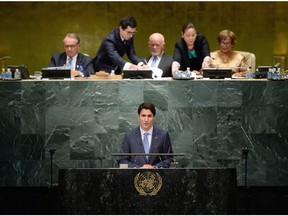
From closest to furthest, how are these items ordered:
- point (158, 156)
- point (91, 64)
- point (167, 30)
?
point (158, 156) < point (91, 64) < point (167, 30)

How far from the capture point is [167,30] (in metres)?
12.0

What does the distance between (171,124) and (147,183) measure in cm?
154

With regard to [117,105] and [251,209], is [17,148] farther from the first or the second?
[251,209]

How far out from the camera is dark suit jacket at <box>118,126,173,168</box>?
7.42m

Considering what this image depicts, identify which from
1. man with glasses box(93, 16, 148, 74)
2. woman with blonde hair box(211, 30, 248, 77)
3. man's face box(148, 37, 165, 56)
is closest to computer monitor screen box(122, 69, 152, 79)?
man with glasses box(93, 16, 148, 74)

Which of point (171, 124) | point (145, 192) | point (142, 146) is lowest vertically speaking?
point (145, 192)

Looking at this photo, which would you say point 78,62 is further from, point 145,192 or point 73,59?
point 145,192

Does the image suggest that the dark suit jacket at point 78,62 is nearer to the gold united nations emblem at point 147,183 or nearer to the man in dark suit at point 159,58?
the man in dark suit at point 159,58

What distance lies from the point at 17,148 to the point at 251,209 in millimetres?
2350

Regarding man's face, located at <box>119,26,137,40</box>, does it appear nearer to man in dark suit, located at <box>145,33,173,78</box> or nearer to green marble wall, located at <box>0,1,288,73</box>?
man in dark suit, located at <box>145,33,173,78</box>

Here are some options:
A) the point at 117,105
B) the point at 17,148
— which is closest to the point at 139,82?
the point at 117,105

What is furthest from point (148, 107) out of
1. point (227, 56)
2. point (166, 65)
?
point (227, 56)

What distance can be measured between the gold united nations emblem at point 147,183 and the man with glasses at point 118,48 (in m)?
2.23

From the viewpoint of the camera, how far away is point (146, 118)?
24.7 ft
